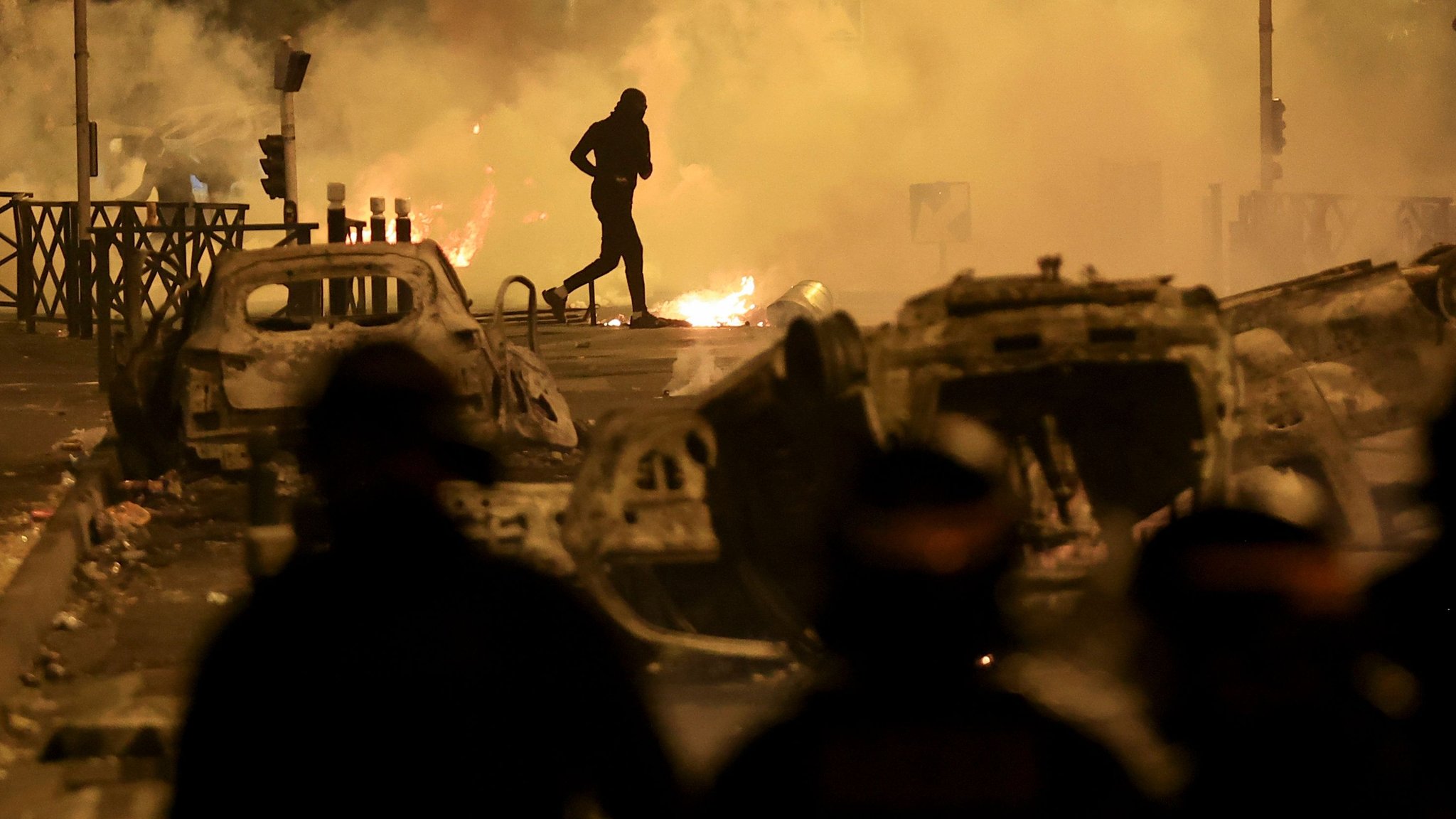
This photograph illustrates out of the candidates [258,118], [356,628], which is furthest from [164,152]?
[356,628]

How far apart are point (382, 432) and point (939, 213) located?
20246mm

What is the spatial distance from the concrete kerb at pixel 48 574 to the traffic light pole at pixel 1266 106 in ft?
70.1

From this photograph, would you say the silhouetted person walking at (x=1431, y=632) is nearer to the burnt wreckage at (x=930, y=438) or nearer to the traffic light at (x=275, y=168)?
the burnt wreckage at (x=930, y=438)

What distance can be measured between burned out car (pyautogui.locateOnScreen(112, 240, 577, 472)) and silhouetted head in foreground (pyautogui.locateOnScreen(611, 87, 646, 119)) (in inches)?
360

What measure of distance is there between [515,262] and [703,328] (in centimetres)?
1619

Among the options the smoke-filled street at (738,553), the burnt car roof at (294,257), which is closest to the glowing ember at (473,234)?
the smoke-filled street at (738,553)

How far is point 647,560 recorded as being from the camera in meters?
6.26

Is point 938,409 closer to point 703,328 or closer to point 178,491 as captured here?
point 178,491

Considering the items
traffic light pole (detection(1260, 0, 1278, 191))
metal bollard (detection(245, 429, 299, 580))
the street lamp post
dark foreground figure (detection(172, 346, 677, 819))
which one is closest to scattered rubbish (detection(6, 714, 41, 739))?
metal bollard (detection(245, 429, 299, 580))

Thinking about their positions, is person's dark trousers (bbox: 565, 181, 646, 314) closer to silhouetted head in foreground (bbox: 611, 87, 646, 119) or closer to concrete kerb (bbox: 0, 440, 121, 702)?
silhouetted head in foreground (bbox: 611, 87, 646, 119)

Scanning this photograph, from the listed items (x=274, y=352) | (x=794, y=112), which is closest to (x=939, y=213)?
(x=794, y=112)

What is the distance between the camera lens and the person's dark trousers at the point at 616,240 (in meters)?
20.8

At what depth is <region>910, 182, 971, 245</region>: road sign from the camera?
909 inches

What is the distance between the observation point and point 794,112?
33812 mm
